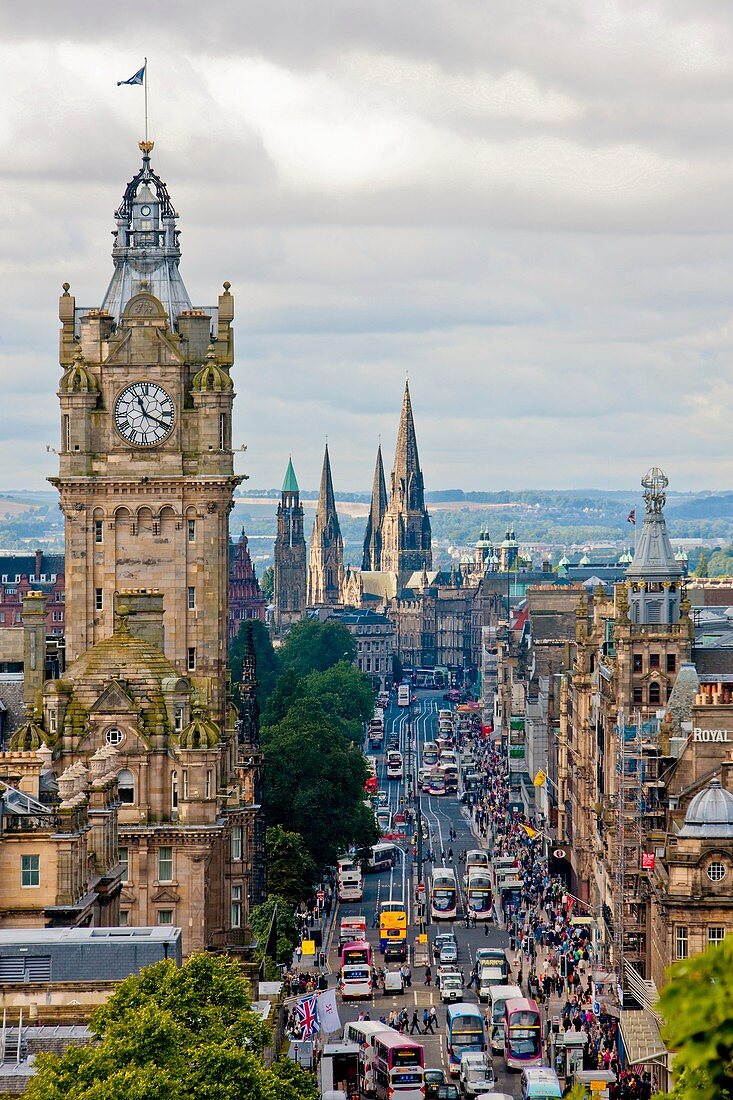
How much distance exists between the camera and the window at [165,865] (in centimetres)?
10569

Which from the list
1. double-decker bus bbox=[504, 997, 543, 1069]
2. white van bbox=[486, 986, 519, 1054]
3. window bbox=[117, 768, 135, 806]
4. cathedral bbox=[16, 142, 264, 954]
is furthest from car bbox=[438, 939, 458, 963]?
window bbox=[117, 768, 135, 806]

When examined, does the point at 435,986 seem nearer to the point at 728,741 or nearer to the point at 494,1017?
the point at 494,1017

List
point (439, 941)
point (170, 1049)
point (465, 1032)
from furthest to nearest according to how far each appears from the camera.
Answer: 1. point (439, 941)
2. point (465, 1032)
3. point (170, 1049)

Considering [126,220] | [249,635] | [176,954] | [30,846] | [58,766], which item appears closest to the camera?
[176,954]

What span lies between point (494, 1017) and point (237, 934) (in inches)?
1049

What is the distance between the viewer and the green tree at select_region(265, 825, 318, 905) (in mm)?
163125

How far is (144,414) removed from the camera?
117m

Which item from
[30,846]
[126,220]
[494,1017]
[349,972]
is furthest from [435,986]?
[30,846]

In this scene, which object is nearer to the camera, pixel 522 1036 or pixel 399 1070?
pixel 399 1070

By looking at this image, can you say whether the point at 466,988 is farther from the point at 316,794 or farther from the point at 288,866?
the point at 316,794

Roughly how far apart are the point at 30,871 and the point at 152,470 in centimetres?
3144

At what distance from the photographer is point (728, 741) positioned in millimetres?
127250

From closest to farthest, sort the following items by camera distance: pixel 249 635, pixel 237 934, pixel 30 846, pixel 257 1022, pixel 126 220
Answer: pixel 257 1022 < pixel 30 846 < pixel 237 934 < pixel 126 220 < pixel 249 635

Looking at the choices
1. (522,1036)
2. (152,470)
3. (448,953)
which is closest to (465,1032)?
(522,1036)
